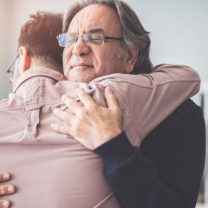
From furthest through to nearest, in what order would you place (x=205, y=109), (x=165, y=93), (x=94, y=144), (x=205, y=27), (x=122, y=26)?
1. (x=205, y=27)
2. (x=205, y=109)
3. (x=122, y=26)
4. (x=165, y=93)
5. (x=94, y=144)

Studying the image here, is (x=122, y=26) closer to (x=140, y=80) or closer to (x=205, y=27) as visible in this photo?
(x=140, y=80)

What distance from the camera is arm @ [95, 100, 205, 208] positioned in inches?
34.4

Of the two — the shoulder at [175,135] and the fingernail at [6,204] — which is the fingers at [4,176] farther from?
the shoulder at [175,135]

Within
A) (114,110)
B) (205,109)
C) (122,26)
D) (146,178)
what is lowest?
(205,109)

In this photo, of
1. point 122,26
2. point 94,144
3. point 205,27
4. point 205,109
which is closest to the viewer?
point 94,144

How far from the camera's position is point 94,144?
87 cm

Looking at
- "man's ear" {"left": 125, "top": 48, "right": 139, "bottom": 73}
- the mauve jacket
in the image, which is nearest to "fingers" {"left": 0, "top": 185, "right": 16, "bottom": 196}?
the mauve jacket

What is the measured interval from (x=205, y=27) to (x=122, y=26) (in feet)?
5.46

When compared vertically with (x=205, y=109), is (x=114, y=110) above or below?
above

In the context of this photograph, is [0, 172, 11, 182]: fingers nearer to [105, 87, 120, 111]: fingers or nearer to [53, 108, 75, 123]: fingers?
[53, 108, 75, 123]: fingers

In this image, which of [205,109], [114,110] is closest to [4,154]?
[114,110]

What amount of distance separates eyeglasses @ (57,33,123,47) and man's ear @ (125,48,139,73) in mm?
67

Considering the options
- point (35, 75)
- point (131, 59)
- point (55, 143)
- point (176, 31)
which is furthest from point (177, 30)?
point (55, 143)

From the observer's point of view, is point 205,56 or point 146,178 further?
point 205,56
